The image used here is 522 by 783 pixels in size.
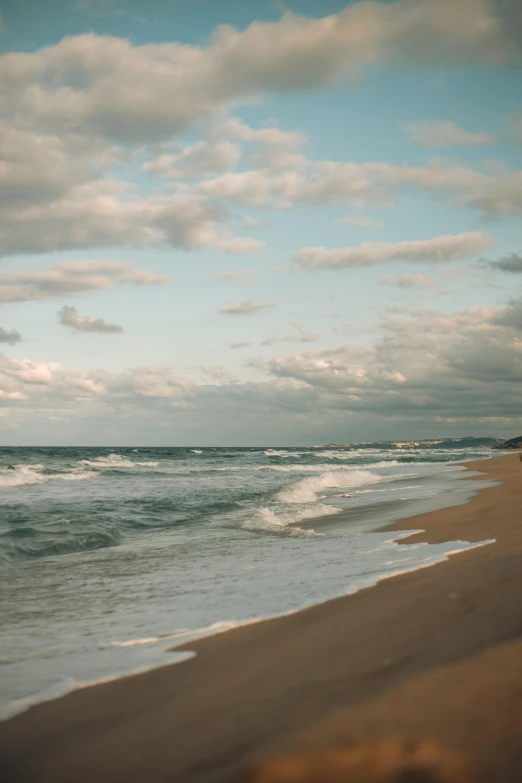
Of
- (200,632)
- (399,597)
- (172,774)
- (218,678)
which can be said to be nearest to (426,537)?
(399,597)

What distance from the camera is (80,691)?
3.08m

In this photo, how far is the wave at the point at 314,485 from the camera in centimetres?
1673

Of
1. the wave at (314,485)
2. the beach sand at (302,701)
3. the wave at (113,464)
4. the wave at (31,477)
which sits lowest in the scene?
the wave at (113,464)

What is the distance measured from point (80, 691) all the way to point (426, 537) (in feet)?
18.7

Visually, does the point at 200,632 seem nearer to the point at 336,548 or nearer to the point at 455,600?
the point at 455,600

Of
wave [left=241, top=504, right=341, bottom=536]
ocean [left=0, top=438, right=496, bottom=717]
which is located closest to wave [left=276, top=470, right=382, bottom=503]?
ocean [left=0, top=438, right=496, bottom=717]

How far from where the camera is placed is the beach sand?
2090 mm

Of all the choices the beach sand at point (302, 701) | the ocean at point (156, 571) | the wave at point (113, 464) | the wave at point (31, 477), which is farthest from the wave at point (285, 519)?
the wave at point (113, 464)


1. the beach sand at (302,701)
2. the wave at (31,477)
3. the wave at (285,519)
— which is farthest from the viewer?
the wave at (31,477)

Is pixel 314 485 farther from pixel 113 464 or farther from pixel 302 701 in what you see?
pixel 113 464

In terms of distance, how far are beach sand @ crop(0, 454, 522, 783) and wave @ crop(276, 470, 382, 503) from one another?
12.3 m

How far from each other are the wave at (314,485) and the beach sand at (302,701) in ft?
40.2

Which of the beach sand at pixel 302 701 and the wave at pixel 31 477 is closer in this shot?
the beach sand at pixel 302 701

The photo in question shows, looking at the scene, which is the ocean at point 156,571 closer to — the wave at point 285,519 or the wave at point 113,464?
the wave at point 285,519
